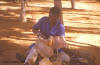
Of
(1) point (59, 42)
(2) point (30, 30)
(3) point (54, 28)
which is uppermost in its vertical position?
(3) point (54, 28)

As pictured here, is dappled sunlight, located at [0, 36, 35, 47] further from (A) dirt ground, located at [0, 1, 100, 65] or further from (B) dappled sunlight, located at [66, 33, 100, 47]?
(B) dappled sunlight, located at [66, 33, 100, 47]

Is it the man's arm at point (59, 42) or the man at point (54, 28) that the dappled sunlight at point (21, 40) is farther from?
the man's arm at point (59, 42)

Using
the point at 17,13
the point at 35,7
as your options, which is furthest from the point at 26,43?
the point at 35,7

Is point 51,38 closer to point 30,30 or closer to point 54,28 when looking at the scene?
point 54,28

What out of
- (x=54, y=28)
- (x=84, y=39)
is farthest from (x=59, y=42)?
(x=84, y=39)

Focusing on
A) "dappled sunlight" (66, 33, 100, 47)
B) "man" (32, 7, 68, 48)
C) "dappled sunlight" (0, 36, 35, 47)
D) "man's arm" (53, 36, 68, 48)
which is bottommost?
"dappled sunlight" (66, 33, 100, 47)

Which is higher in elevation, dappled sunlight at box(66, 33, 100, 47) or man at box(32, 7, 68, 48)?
man at box(32, 7, 68, 48)

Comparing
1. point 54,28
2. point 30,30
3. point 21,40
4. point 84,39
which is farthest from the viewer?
point 30,30

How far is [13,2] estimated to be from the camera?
1249 centimetres

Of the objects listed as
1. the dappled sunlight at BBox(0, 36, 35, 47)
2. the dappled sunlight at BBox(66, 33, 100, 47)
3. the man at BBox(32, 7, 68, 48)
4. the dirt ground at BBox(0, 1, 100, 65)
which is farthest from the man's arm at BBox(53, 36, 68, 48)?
the dappled sunlight at BBox(66, 33, 100, 47)

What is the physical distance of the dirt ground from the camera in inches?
226

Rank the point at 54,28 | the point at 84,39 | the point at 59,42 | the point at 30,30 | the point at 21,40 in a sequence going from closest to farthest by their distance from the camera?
the point at 59,42, the point at 54,28, the point at 21,40, the point at 84,39, the point at 30,30

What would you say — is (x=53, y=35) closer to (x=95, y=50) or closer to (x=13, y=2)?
(x=95, y=50)

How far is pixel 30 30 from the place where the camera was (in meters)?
7.54
